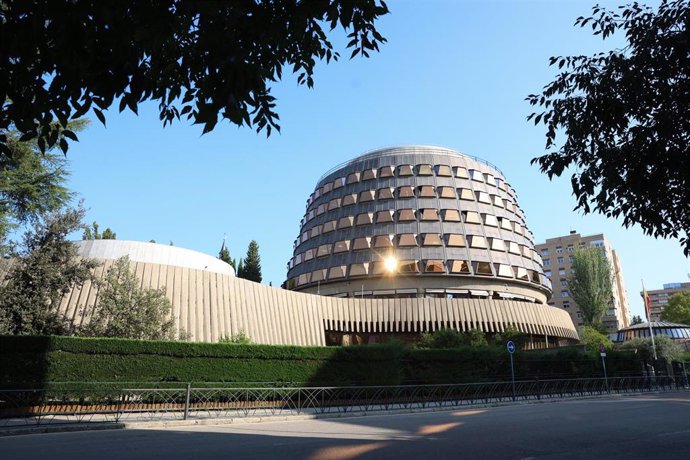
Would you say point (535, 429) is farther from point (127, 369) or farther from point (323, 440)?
point (127, 369)

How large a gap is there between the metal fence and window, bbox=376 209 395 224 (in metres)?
27.5

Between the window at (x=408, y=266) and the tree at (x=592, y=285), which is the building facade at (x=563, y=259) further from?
the window at (x=408, y=266)

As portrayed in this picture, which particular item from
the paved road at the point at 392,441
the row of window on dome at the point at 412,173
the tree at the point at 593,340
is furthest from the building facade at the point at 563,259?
the paved road at the point at 392,441

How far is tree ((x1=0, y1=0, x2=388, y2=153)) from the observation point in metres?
4.23

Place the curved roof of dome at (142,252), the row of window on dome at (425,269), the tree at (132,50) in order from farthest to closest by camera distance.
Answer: the row of window on dome at (425,269), the curved roof of dome at (142,252), the tree at (132,50)

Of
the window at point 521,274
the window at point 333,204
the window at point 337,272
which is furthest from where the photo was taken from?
the window at point 333,204

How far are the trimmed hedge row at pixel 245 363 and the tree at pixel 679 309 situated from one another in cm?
7160

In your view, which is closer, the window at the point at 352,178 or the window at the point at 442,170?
the window at the point at 442,170

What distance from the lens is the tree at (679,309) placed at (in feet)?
275

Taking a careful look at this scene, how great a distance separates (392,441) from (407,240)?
4173 cm

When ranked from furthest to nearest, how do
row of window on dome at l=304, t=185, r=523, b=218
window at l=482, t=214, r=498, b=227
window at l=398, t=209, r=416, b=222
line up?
window at l=482, t=214, r=498, b=227 → row of window on dome at l=304, t=185, r=523, b=218 → window at l=398, t=209, r=416, b=222

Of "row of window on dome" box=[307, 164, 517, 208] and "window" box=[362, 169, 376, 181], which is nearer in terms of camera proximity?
"row of window on dome" box=[307, 164, 517, 208]

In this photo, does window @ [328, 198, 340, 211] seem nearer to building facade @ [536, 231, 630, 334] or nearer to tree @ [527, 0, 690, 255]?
tree @ [527, 0, 690, 255]

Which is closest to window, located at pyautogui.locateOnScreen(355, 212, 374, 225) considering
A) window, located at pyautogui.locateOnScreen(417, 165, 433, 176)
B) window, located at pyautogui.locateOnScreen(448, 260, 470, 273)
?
window, located at pyautogui.locateOnScreen(417, 165, 433, 176)
